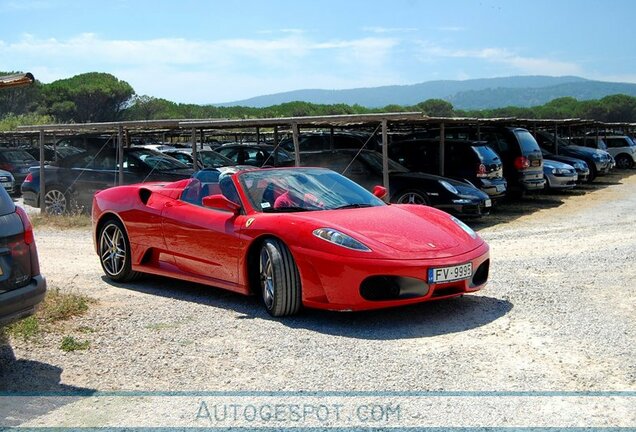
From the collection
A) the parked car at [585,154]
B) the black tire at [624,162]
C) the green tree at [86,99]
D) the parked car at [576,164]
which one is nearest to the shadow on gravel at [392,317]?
the parked car at [576,164]

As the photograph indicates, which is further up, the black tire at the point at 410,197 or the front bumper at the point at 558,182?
the black tire at the point at 410,197

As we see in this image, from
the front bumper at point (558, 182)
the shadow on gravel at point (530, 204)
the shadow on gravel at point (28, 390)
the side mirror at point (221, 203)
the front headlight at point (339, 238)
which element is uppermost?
the side mirror at point (221, 203)

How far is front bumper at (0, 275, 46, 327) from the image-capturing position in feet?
15.4

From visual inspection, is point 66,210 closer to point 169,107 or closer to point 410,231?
point 410,231

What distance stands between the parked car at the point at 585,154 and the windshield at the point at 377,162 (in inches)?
470

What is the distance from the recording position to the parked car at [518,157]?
17.6 meters

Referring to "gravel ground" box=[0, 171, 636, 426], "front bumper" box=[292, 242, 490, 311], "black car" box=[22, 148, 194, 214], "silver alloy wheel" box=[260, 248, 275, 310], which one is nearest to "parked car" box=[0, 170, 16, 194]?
"black car" box=[22, 148, 194, 214]

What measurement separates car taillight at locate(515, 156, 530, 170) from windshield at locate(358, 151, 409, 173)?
398 centimetres

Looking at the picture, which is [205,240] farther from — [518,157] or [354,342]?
[518,157]

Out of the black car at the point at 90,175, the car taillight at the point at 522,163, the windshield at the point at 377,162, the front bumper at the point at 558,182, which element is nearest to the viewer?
the windshield at the point at 377,162

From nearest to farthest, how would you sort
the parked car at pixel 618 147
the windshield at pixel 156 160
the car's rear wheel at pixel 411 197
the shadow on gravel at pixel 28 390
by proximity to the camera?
1. the shadow on gravel at pixel 28 390
2. the car's rear wheel at pixel 411 197
3. the windshield at pixel 156 160
4. the parked car at pixel 618 147

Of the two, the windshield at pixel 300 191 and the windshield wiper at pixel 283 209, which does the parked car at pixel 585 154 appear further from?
the windshield wiper at pixel 283 209

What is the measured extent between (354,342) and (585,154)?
22.5 metres

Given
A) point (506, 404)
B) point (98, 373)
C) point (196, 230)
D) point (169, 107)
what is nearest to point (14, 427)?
point (98, 373)
